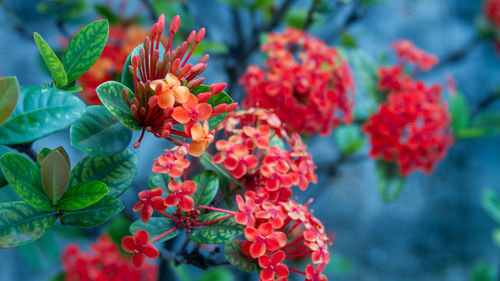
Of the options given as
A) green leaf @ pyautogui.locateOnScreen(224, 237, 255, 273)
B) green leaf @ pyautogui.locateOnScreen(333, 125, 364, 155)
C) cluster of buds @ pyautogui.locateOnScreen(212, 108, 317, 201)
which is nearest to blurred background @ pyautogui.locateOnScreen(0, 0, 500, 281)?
green leaf @ pyautogui.locateOnScreen(333, 125, 364, 155)

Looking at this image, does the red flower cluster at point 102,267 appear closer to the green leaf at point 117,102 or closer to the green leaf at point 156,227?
the green leaf at point 156,227

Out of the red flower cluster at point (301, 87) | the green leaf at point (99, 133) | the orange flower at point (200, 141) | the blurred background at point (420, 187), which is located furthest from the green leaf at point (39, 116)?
the blurred background at point (420, 187)

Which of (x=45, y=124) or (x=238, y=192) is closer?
(x=45, y=124)

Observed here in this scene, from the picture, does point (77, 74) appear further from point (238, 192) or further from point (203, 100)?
point (238, 192)

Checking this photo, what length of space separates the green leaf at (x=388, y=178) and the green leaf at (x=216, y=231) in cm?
77

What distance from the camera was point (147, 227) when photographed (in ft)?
1.97

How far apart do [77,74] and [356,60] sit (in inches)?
37.7

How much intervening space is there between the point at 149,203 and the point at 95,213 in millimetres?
74

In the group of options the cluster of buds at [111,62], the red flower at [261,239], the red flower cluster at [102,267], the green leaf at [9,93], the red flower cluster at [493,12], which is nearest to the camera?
the green leaf at [9,93]

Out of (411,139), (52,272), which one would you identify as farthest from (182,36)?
(52,272)

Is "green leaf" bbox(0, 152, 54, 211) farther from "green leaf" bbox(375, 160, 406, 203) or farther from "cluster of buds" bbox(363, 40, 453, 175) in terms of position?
"green leaf" bbox(375, 160, 406, 203)

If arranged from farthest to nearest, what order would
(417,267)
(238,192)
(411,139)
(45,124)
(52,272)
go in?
1. (417,267)
2. (52,272)
3. (411,139)
4. (238,192)
5. (45,124)

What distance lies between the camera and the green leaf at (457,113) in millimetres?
1496

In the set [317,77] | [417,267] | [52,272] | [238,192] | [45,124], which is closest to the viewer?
[45,124]
